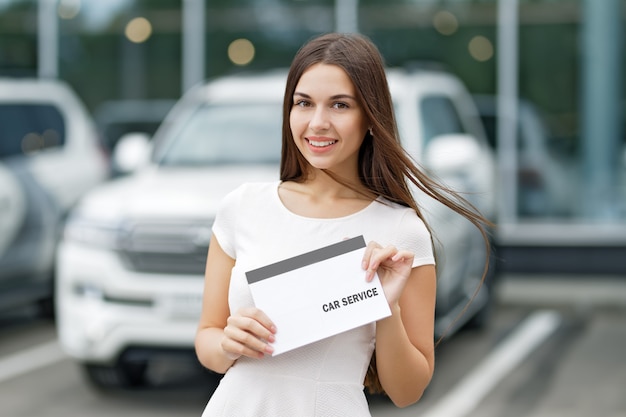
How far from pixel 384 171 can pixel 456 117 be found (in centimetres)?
618

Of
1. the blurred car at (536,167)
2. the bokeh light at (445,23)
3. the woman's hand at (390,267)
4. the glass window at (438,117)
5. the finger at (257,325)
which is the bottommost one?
the blurred car at (536,167)

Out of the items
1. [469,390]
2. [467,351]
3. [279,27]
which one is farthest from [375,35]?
[469,390]

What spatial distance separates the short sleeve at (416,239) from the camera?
2.29 metres

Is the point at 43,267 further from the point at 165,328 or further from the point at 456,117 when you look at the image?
the point at 456,117

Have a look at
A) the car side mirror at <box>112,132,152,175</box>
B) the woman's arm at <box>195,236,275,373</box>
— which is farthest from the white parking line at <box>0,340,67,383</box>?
the woman's arm at <box>195,236,275,373</box>

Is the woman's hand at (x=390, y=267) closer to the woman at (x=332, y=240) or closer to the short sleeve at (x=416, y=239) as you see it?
the woman at (x=332, y=240)

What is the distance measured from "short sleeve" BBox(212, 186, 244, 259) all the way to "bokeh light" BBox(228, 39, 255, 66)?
10708 mm

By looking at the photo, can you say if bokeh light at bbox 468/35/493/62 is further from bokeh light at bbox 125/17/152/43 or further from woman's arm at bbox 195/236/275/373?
woman's arm at bbox 195/236/275/373

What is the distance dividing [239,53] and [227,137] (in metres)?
6.33

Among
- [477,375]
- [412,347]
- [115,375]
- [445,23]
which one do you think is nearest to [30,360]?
[115,375]

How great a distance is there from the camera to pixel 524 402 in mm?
6383

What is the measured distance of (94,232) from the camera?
6125 millimetres

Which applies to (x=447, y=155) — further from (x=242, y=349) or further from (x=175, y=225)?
(x=242, y=349)

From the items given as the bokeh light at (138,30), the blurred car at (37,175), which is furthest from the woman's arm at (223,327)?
the bokeh light at (138,30)
